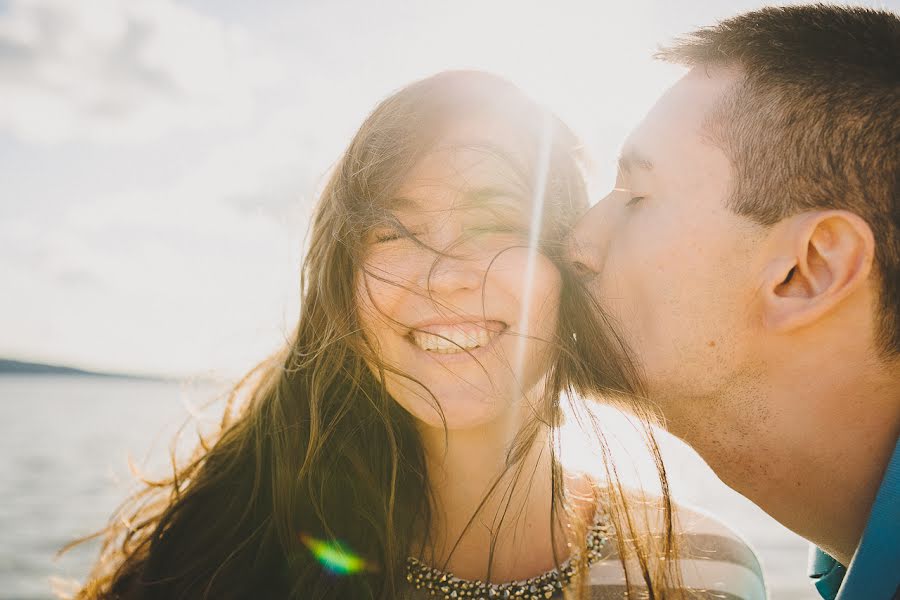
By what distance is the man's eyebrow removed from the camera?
2.27 metres

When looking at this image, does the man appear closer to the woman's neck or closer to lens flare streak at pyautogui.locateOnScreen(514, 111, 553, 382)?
lens flare streak at pyautogui.locateOnScreen(514, 111, 553, 382)

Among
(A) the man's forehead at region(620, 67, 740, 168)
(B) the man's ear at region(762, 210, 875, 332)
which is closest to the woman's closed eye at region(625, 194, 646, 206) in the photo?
(A) the man's forehead at region(620, 67, 740, 168)

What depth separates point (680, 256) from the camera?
2.13m

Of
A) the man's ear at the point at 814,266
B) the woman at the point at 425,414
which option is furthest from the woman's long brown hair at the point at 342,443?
the man's ear at the point at 814,266

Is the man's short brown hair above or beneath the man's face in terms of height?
above

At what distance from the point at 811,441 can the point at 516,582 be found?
1110mm

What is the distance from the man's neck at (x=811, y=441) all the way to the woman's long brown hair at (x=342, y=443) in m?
0.30

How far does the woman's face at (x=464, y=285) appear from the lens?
88.2 inches

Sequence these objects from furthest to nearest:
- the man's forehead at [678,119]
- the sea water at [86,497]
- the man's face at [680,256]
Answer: the sea water at [86,497]
the man's forehead at [678,119]
the man's face at [680,256]

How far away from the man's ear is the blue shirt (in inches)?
17.3

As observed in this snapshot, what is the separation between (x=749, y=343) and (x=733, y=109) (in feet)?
2.52

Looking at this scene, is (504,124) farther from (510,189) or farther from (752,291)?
(752,291)

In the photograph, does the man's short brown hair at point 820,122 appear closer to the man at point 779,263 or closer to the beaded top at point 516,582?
the man at point 779,263

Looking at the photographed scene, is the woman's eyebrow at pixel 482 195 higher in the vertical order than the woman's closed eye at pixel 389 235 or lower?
higher
